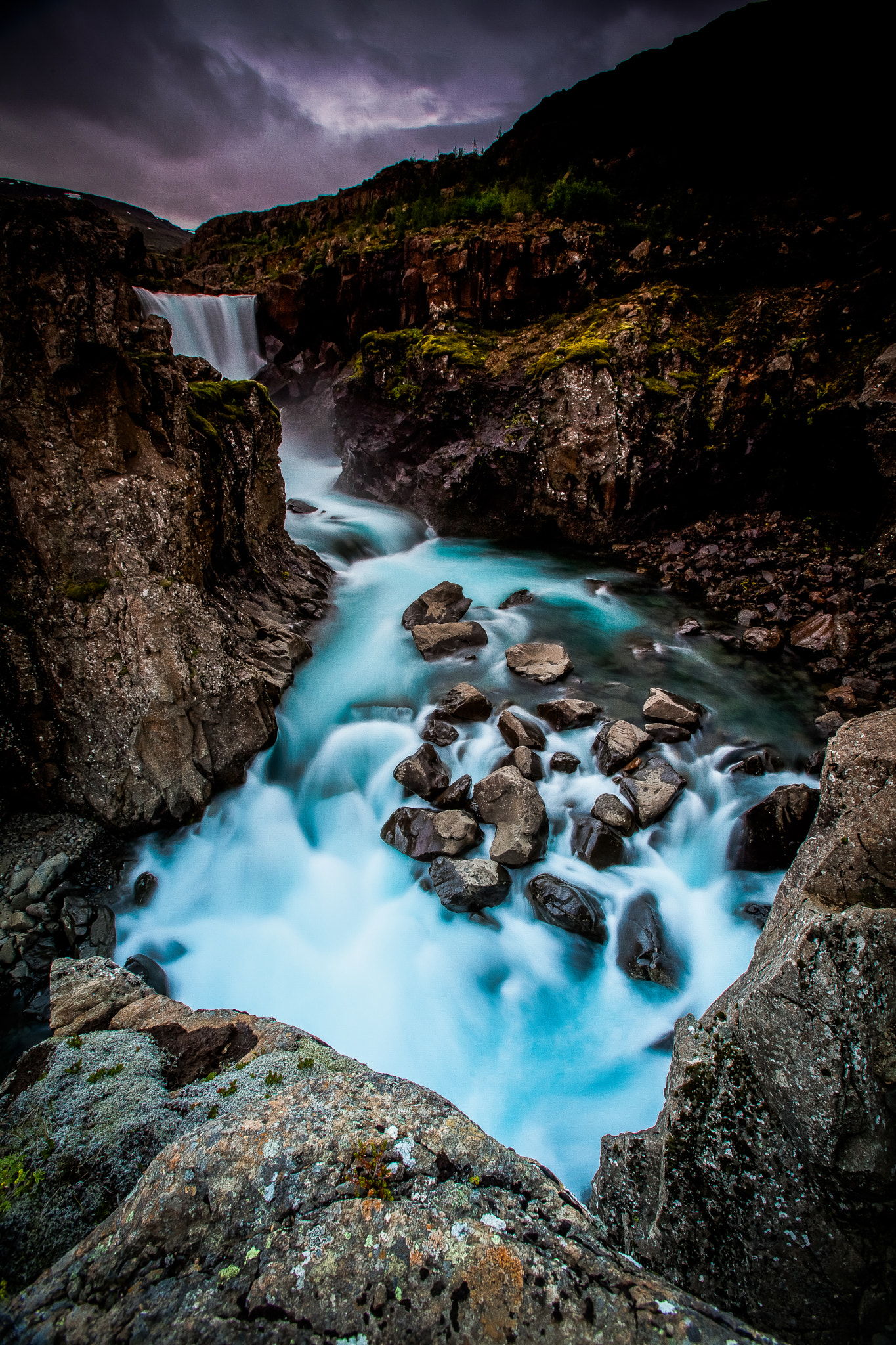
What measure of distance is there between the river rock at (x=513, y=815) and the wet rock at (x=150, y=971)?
3.60m

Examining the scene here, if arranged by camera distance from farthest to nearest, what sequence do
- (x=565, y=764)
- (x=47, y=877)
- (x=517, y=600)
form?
(x=517, y=600)
(x=565, y=764)
(x=47, y=877)

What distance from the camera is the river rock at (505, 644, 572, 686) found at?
29.0 ft

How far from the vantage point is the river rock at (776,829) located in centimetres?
593

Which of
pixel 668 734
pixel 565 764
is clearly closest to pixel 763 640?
pixel 668 734

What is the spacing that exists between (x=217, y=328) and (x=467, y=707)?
20.6 m

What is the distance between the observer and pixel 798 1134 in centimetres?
226

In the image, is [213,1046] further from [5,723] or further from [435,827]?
[5,723]

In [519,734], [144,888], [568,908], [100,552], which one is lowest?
[144,888]

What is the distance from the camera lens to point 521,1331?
4.88 ft

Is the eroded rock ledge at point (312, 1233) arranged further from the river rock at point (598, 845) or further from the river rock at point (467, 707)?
the river rock at point (467, 707)

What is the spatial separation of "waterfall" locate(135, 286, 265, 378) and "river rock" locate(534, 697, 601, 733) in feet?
62.4

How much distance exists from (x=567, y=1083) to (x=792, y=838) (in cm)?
369

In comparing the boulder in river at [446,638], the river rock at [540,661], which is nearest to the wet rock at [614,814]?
the river rock at [540,661]

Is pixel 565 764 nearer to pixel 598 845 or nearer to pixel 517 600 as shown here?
pixel 598 845
